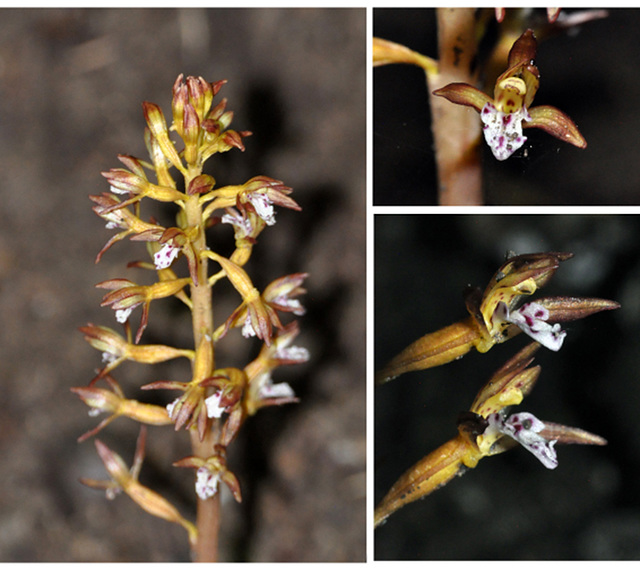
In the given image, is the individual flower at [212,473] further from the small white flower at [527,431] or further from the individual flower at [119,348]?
the small white flower at [527,431]

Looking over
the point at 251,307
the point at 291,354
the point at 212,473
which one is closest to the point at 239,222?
the point at 251,307

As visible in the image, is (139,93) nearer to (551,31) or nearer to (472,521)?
(551,31)

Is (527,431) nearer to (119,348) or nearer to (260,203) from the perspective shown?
(260,203)

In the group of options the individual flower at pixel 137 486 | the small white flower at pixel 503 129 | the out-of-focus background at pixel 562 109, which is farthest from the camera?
the out-of-focus background at pixel 562 109

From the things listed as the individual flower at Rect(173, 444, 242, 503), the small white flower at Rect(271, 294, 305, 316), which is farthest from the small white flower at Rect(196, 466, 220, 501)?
the small white flower at Rect(271, 294, 305, 316)

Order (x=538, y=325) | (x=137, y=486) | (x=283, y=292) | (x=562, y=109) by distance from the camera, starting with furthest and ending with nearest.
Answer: (x=562, y=109) < (x=137, y=486) < (x=283, y=292) < (x=538, y=325)

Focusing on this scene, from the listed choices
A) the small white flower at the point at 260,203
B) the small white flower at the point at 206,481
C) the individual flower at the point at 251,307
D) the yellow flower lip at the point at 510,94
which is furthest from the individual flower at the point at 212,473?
the yellow flower lip at the point at 510,94
